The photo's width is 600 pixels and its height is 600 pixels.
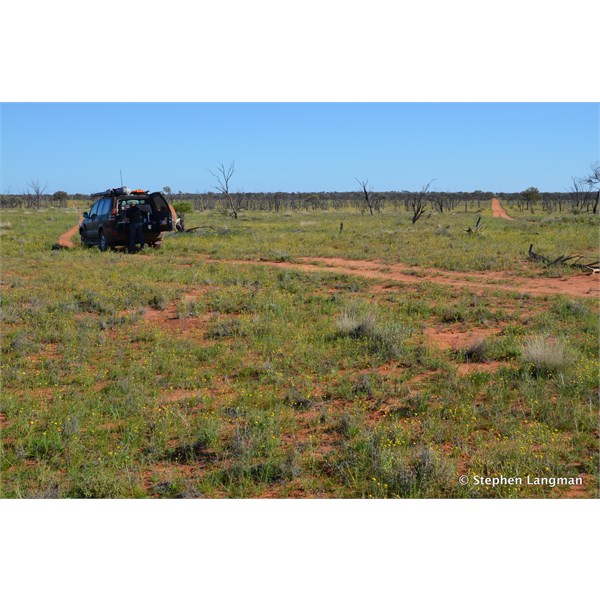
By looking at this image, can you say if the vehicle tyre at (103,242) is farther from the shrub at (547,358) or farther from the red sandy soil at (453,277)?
the shrub at (547,358)

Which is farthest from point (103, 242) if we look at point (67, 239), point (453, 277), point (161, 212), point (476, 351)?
point (476, 351)

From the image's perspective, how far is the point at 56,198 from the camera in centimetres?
8969

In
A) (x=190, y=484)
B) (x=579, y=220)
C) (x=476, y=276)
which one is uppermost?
(x=579, y=220)

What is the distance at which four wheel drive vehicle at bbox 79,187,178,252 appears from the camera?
61.7 feet

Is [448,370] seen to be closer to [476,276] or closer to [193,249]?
[476,276]

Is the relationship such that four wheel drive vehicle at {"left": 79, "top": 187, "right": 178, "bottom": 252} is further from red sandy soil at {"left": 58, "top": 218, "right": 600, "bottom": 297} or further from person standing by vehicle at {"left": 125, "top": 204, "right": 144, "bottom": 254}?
red sandy soil at {"left": 58, "top": 218, "right": 600, "bottom": 297}

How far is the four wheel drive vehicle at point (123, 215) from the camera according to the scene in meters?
18.8

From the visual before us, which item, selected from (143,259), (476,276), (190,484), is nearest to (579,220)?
(476,276)

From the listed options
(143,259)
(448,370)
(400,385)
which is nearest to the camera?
(400,385)

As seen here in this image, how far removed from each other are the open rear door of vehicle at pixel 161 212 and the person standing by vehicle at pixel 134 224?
51 cm

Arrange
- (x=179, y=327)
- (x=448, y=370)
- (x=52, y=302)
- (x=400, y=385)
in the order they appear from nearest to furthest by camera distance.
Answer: (x=400, y=385), (x=448, y=370), (x=179, y=327), (x=52, y=302)

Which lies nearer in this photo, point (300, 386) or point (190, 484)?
point (190, 484)

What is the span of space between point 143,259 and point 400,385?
13.0 meters

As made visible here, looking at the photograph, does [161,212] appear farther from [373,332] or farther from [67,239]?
[373,332]
